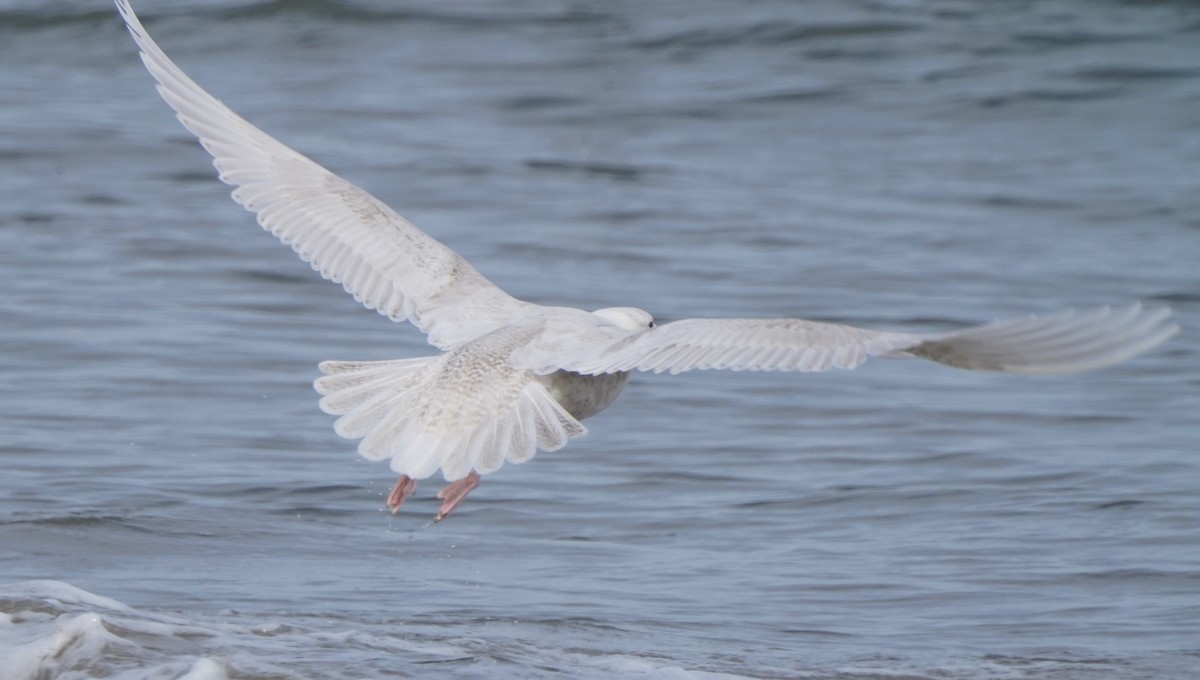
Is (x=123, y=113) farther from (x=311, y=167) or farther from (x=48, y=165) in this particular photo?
(x=311, y=167)

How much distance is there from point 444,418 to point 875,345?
1.12 metres

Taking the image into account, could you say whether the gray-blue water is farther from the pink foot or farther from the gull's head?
the gull's head

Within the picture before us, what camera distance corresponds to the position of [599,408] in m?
5.43

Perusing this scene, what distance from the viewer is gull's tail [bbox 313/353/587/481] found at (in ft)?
15.6

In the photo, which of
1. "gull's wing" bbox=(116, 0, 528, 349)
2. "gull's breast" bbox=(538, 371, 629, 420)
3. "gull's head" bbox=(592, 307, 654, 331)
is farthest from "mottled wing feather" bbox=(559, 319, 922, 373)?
"gull's wing" bbox=(116, 0, 528, 349)

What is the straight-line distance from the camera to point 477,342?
520 cm

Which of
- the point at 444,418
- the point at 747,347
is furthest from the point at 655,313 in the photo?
the point at 747,347

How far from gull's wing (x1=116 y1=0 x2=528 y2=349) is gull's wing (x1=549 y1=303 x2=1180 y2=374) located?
68 cm

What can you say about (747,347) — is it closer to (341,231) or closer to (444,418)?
(444,418)

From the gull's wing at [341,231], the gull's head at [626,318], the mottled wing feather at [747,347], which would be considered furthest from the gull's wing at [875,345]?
the gull's wing at [341,231]

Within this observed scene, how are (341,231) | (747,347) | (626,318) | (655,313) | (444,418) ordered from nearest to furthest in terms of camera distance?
(747,347) < (444,418) < (626,318) < (341,231) < (655,313)

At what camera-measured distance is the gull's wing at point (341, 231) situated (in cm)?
564

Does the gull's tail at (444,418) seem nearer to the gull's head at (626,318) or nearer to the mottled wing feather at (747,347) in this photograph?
the mottled wing feather at (747,347)

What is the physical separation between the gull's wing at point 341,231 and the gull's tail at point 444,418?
1.28ft
